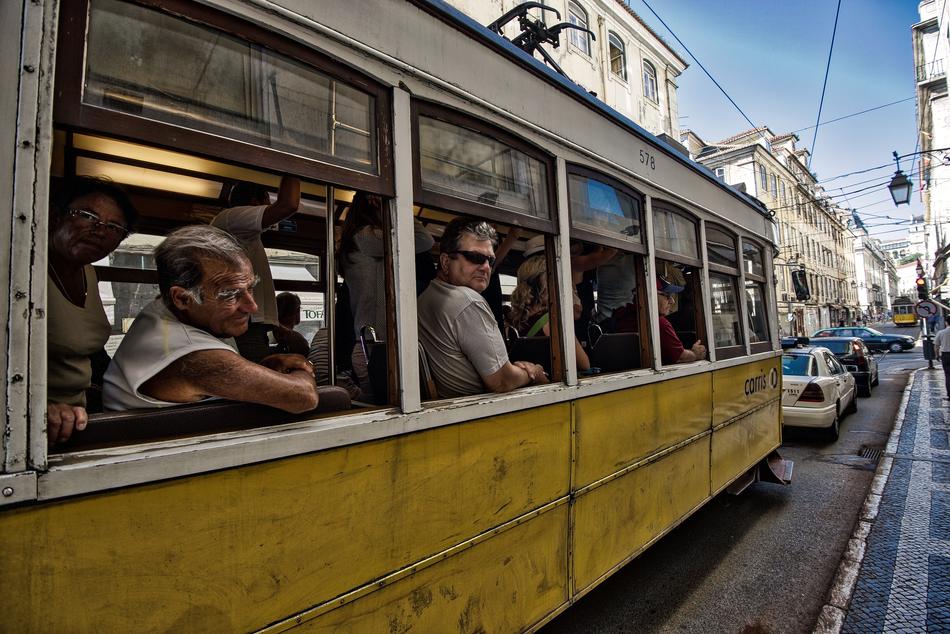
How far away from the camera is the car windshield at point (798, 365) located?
7812 mm

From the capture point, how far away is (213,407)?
1373 millimetres

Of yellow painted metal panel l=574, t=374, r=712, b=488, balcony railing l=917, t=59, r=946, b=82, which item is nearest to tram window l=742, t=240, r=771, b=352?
yellow painted metal panel l=574, t=374, r=712, b=488

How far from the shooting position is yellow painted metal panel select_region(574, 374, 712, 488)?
2.49m

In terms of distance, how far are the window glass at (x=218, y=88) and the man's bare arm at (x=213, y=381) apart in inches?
24.6

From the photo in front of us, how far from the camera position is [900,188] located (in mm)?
13062

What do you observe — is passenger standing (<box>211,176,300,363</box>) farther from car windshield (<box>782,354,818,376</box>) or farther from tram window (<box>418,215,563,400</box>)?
car windshield (<box>782,354,818,376</box>)

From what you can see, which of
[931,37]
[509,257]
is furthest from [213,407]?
[931,37]

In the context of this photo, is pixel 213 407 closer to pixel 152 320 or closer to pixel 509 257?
pixel 152 320

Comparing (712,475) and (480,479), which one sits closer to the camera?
(480,479)

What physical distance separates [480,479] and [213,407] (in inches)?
40.0

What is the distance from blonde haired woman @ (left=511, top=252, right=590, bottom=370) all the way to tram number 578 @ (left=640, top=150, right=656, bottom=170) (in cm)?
92

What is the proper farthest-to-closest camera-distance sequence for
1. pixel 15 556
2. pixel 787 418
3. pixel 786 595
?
1. pixel 787 418
2. pixel 786 595
3. pixel 15 556

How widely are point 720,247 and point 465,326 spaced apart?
2.91m

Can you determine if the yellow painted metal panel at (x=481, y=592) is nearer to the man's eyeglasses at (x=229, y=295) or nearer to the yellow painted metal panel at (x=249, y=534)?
the yellow painted metal panel at (x=249, y=534)
